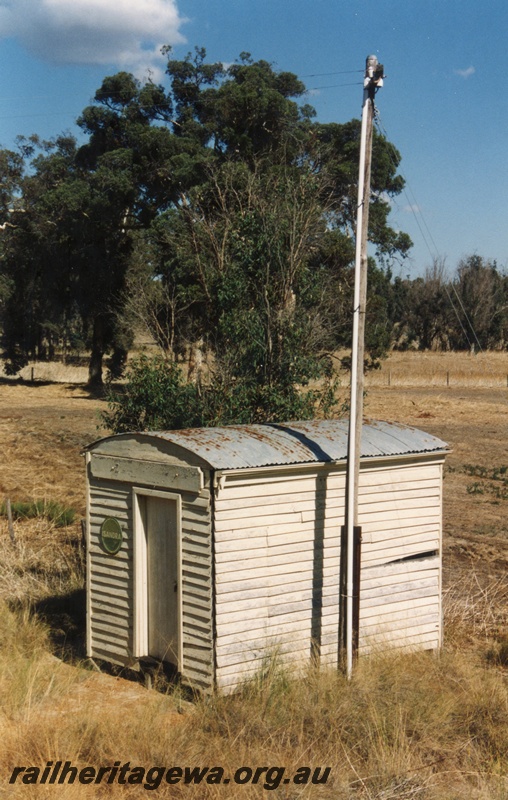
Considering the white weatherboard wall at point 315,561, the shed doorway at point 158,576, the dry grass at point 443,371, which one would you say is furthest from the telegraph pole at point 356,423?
the dry grass at point 443,371

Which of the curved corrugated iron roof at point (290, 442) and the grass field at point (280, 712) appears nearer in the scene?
the grass field at point (280, 712)

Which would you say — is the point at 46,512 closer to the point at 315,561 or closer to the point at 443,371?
the point at 315,561

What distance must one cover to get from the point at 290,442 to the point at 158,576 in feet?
6.13

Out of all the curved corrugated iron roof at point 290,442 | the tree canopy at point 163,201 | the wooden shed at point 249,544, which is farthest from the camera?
the tree canopy at point 163,201

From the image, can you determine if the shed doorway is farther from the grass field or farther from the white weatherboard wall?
the white weatherboard wall

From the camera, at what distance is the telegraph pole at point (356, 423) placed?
333 inches

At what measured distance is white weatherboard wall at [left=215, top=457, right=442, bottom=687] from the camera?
323 inches

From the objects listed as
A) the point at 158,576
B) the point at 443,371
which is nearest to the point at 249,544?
the point at 158,576

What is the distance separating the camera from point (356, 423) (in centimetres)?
854

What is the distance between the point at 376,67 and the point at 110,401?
6422 millimetres

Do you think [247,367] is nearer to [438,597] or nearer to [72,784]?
[438,597]

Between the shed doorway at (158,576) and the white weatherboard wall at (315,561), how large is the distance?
1.92 ft

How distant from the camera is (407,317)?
254 feet

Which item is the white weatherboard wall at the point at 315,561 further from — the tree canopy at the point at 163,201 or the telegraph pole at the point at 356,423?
the tree canopy at the point at 163,201
